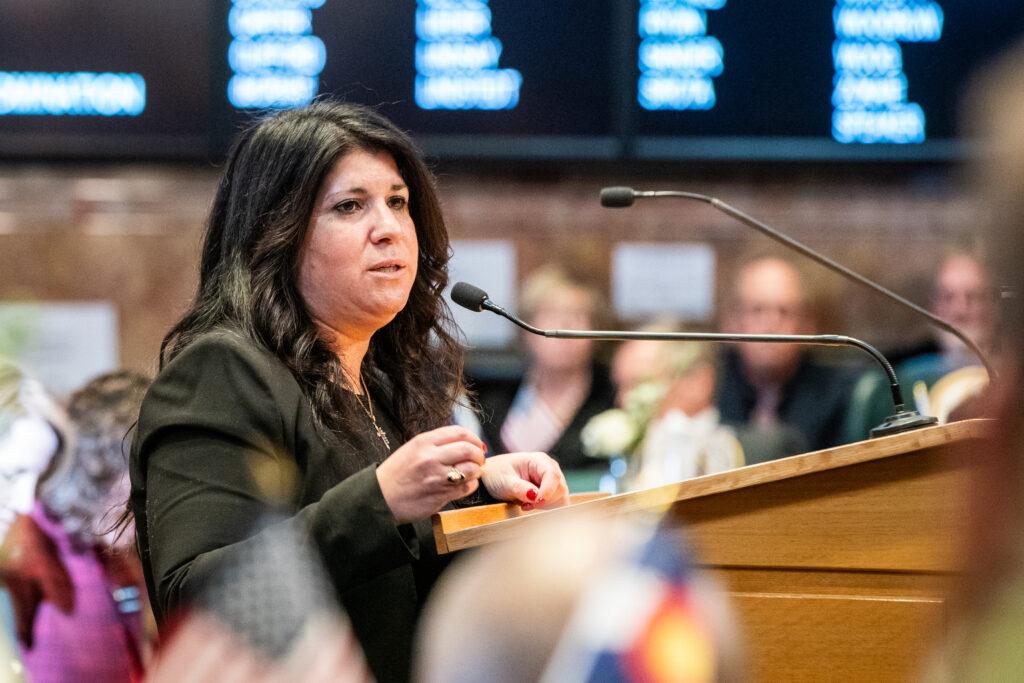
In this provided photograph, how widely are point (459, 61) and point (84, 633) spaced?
8.04 ft

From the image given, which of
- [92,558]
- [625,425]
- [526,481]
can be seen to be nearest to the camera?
[526,481]

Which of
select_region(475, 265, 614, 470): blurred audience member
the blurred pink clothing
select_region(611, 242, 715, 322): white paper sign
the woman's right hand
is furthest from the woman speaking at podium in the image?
select_region(611, 242, 715, 322): white paper sign

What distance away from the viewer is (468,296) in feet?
7.11

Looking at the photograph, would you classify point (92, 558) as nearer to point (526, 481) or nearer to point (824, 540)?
point (526, 481)

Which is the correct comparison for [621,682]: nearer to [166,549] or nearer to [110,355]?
[166,549]

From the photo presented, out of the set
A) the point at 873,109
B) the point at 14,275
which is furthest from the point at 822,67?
the point at 14,275

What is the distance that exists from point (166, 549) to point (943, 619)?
1063mm

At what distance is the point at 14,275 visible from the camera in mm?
4953

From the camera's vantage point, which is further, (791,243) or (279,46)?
(279,46)

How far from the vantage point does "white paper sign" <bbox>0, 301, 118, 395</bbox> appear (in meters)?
4.84

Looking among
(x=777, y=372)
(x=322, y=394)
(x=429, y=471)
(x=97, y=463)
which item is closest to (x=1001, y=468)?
(x=429, y=471)

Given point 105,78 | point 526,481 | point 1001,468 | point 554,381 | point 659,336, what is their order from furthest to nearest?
point 105,78, point 554,381, point 659,336, point 526,481, point 1001,468

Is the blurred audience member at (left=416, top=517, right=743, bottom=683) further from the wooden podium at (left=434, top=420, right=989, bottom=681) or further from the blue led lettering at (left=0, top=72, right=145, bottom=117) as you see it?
the blue led lettering at (left=0, top=72, right=145, bottom=117)

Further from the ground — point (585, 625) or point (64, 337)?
point (585, 625)
